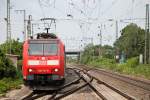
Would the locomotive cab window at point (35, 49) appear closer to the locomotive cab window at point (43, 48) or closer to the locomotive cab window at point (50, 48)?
the locomotive cab window at point (43, 48)

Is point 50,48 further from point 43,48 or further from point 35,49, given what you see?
point 35,49

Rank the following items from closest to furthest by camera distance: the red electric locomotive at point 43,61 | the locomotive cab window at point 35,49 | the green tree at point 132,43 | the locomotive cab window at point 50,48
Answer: the red electric locomotive at point 43,61
the locomotive cab window at point 35,49
the locomotive cab window at point 50,48
the green tree at point 132,43

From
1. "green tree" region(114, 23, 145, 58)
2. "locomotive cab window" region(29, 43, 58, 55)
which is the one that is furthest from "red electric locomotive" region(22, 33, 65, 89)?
"green tree" region(114, 23, 145, 58)

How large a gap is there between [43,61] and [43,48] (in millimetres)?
817

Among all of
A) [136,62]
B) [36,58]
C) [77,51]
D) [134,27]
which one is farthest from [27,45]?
[77,51]

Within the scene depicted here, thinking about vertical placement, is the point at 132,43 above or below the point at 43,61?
above

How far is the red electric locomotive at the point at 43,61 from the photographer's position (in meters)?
22.7

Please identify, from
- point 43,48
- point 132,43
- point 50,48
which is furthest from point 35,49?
point 132,43

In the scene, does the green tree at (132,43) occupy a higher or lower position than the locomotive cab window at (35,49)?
higher

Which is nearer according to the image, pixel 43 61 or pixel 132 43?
pixel 43 61

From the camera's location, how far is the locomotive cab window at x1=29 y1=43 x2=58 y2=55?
2338 centimetres

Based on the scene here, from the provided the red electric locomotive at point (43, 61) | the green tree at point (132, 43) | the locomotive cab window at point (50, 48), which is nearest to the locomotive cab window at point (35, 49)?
the red electric locomotive at point (43, 61)

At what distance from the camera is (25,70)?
22.8m

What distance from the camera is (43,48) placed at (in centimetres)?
2348
